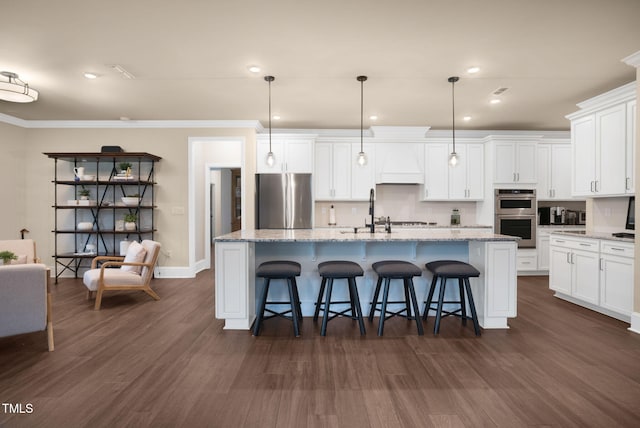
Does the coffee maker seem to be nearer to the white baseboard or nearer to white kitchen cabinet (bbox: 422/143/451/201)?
white kitchen cabinet (bbox: 422/143/451/201)

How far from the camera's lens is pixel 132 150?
18.4ft

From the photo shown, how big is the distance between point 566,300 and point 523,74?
9.57 ft

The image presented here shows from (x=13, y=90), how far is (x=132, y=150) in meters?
2.12

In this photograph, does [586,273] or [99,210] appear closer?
[586,273]

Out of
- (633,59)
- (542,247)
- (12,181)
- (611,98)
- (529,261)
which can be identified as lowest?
(529,261)

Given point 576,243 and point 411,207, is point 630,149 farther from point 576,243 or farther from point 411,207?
point 411,207

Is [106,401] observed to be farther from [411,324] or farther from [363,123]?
[363,123]

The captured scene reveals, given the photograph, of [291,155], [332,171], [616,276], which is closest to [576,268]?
[616,276]

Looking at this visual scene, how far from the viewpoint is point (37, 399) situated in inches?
80.8

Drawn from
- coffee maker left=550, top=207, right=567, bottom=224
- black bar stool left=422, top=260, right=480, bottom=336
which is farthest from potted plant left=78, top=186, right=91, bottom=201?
coffee maker left=550, top=207, right=567, bottom=224

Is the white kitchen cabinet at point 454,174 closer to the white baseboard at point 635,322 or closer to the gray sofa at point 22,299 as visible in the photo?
the white baseboard at point 635,322

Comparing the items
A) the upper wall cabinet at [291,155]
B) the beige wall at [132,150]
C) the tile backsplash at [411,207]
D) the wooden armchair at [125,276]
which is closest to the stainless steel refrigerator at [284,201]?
the upper wall cabinet at [291,155]

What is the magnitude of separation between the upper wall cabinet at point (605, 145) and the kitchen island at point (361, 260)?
1747 millimetres

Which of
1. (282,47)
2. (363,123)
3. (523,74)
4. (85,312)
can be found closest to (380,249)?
(282,47)
